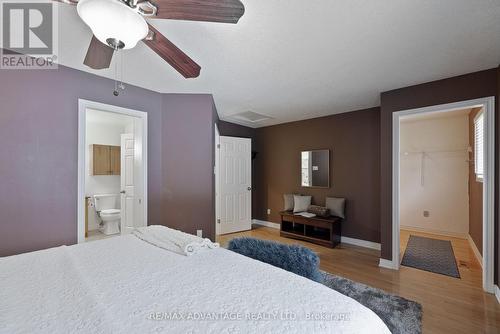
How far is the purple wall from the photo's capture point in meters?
2.03

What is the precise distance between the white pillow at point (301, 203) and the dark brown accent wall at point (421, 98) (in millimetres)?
1525

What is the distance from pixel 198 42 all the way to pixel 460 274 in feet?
12.7

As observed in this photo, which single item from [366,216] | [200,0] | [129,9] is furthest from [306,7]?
[366,216]

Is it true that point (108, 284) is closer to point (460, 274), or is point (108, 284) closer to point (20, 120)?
point (20, 120)

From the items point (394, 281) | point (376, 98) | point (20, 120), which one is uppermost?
point (376, 98)

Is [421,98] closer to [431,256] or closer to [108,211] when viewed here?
[431,256]

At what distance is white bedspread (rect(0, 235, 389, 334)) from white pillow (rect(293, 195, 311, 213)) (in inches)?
126

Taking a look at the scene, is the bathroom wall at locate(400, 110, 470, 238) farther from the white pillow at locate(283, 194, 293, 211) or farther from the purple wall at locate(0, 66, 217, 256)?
the purple wall at locate(0, 66, 217, 256)

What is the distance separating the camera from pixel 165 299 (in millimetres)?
954

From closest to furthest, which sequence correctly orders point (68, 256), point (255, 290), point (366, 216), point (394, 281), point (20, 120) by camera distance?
point (255, 290) < point (68, 256) < point (20, 120) < point (394, 281) < point (366, 216)

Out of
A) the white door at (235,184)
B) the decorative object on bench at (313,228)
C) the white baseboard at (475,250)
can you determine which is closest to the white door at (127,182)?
the white door at (235,184)

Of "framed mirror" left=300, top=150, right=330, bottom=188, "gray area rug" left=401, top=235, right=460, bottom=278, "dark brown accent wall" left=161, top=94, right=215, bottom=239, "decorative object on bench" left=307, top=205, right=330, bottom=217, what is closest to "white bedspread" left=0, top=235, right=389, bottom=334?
"dark brown accent wall" left=161, top=94, right=215, bottom=239

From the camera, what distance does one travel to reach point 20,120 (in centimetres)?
208

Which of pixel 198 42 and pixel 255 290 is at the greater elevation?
pixel 198 42
